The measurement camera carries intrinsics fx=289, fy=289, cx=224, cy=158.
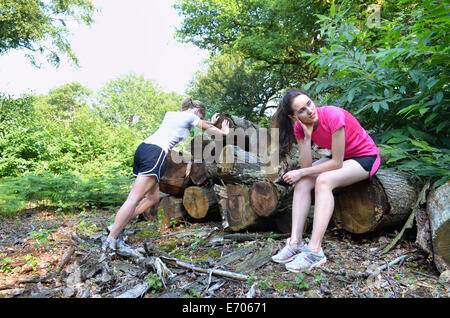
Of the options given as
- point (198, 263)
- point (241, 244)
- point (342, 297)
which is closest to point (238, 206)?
point (241, 244)

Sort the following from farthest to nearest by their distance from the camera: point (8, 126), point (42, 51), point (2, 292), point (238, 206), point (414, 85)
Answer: point (42, 51) → point (8, 126) → point (238, 206) → point (414, 85) → point (2, 292)

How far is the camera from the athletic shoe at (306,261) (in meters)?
2.19

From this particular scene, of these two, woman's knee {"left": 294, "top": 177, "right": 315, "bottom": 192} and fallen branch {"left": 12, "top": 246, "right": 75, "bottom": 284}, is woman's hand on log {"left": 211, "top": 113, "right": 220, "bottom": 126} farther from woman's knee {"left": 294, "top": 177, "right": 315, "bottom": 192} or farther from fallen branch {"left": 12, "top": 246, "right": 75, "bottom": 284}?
fallen branch {"left": 12, "top": 246, "right": 75, "bottom": 284}

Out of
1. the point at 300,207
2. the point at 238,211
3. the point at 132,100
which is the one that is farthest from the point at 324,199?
the point at 132,100

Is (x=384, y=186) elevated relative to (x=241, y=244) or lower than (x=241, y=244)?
elevated

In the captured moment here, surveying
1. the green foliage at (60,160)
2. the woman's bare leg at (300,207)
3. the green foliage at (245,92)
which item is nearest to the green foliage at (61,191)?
the green foliage at (60,160)

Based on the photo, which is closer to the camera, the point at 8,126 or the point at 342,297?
the point at 342,297

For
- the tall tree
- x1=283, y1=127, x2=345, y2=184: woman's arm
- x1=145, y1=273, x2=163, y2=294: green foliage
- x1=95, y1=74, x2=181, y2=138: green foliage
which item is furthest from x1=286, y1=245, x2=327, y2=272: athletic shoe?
x1=95, y1=74, x2=181, y2=138: green foliage

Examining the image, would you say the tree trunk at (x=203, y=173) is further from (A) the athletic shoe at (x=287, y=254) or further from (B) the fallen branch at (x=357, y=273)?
(B) the fallen branch at (x=357, y=273)

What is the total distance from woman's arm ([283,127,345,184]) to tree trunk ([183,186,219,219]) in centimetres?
169

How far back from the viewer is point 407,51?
8.47 ft

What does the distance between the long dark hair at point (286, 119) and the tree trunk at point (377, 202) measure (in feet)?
2.16
